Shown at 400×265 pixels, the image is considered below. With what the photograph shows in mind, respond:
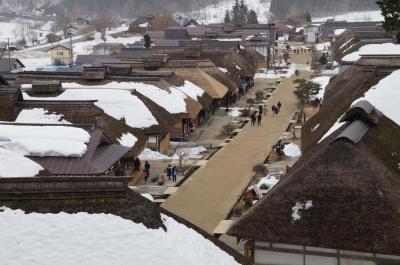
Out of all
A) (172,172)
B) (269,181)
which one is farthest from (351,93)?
(172,172)

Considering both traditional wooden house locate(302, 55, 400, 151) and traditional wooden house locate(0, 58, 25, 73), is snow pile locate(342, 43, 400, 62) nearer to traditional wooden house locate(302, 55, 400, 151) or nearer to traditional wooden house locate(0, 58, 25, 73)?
traditional wooden house locate(302, 55, 400, 151)

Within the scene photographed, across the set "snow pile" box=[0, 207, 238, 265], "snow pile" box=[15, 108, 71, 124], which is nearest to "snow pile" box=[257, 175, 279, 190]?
"snow pile" box=[15, 108, 71, 124]

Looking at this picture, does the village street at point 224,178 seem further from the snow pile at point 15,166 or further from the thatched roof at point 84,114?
the snow pile at point 15,166

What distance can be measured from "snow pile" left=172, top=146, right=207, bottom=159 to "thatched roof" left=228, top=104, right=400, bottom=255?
1851cm

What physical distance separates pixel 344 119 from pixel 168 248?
997cm

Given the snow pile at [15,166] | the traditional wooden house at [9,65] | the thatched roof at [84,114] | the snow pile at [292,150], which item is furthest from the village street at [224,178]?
the traditional wooden house at [9,65]

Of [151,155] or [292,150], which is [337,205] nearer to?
[292,150]

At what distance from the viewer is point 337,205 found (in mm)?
15305

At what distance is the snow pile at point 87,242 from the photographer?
11.6 m

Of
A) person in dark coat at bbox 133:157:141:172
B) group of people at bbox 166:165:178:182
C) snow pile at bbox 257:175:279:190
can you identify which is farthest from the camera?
person in dark coat at bbox 133:157:141:172

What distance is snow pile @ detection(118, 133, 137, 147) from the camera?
29078 millimetres

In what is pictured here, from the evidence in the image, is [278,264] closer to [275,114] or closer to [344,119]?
[344,119]

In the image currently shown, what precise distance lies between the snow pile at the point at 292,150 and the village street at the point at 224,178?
47.1 inches

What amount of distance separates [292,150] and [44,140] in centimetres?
1681
